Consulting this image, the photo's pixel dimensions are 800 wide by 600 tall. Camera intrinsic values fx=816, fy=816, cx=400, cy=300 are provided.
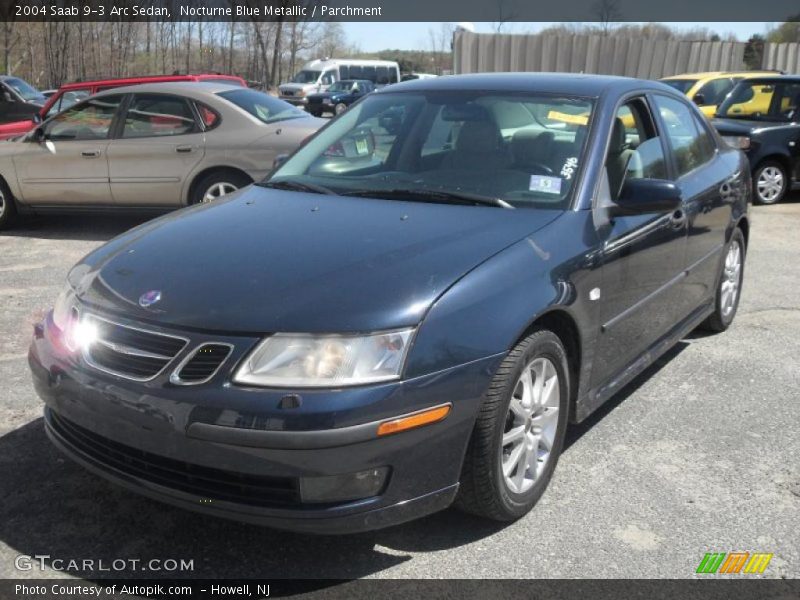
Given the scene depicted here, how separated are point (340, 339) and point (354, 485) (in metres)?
0.45

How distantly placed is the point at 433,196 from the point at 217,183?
16.7 feet

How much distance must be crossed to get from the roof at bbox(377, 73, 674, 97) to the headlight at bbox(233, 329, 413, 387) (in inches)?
77.2

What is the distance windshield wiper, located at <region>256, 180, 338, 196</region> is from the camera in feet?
12.3

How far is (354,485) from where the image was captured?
2512 millimetres

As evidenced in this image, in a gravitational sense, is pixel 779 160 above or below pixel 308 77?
above

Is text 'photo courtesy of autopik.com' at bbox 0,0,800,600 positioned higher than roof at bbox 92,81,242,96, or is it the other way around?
roof at bbox 92,81,242,96

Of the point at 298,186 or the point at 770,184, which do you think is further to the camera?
the point at 770,184

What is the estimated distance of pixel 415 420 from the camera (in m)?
2.51

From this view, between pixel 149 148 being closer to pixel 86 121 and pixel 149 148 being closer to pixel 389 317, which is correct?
pixel 86 121

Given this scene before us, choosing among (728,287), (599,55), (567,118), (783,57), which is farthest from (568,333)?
(783,57)

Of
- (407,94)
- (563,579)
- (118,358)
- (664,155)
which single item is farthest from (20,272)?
(563,579)

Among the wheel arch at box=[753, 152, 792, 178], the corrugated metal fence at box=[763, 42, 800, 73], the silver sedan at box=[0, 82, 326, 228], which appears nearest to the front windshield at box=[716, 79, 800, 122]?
the wheel arch at box=[753, 152, 792, 178]

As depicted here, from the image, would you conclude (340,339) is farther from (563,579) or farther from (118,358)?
(563,579)

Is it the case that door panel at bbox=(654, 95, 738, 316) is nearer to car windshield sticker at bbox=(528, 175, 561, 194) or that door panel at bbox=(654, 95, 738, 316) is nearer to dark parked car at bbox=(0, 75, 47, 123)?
car windshield sticker at bbox=(528, 175, 561, 194)
